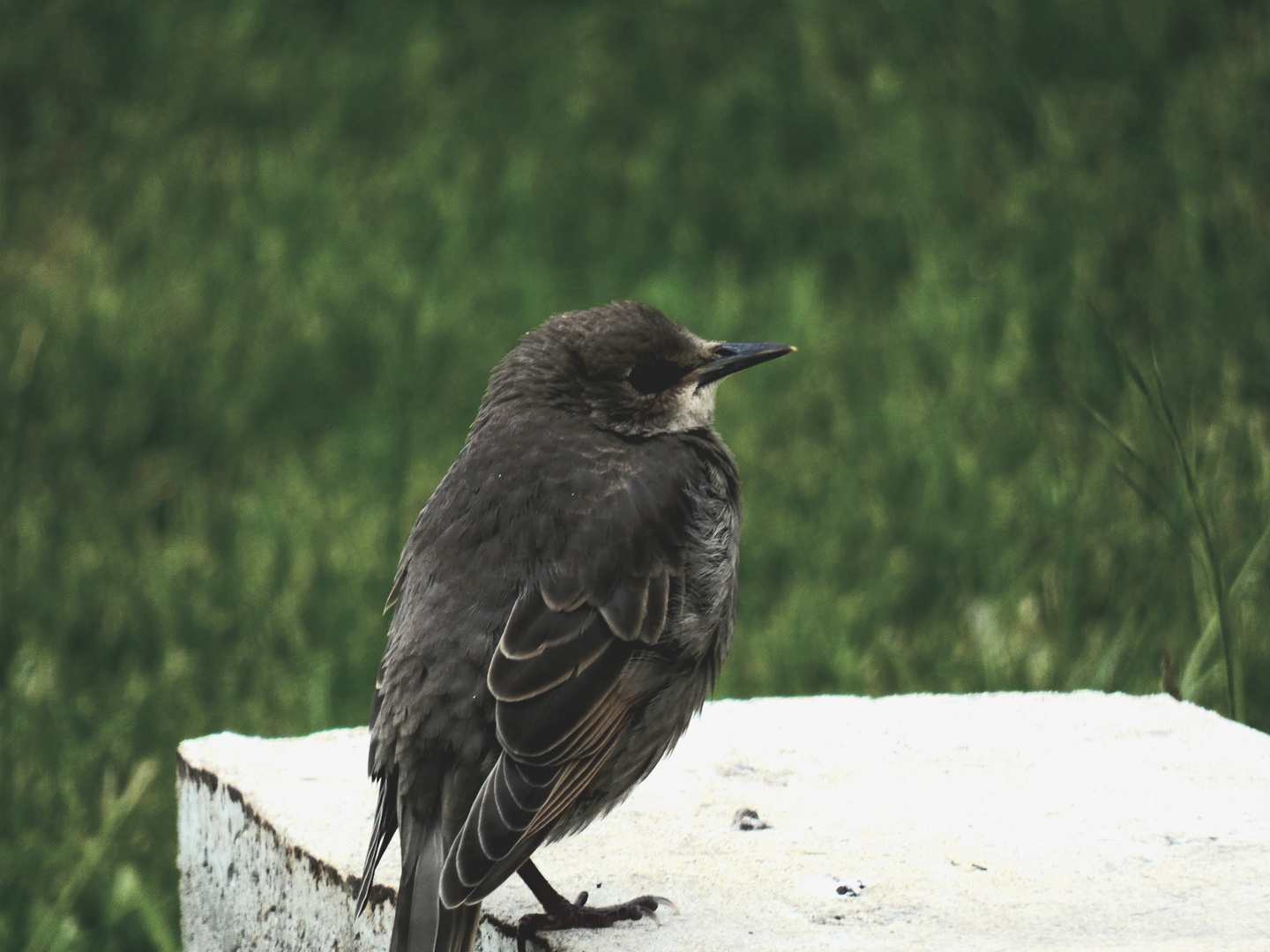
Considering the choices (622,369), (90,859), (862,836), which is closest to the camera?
(862,836)

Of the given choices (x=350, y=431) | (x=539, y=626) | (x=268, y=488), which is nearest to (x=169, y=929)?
(x=539, y=626)

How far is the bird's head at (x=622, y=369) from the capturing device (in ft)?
12.4

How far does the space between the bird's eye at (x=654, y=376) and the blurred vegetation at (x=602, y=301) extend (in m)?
1.12

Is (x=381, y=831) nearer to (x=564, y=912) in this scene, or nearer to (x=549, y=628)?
(x=564, y=912)

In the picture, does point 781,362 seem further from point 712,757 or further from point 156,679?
point 712,757

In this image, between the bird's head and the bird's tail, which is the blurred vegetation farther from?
the bird's tail

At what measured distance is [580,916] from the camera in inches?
127

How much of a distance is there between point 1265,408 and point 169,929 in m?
4.01

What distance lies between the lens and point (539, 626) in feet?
10.8

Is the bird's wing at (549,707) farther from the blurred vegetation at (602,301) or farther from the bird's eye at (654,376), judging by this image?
the blurred vegetation at (602,301)

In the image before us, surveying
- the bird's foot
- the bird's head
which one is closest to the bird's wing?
the bird's foot

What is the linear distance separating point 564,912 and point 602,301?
454 cm

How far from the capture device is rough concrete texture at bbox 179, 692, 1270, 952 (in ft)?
10.6

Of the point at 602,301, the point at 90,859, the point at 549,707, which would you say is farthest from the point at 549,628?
the point at 602,301
